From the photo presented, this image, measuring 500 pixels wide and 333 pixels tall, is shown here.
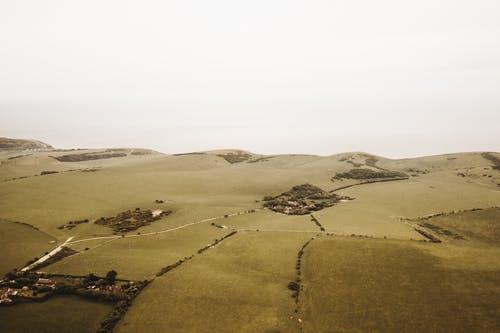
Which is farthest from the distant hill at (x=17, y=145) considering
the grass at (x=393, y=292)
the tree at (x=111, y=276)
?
the grass at (x=393, y=292)

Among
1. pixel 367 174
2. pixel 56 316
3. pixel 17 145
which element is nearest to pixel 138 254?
pixel 56 316

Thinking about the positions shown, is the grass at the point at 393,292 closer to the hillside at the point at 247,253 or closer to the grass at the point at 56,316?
the hillside at the point at 247,253

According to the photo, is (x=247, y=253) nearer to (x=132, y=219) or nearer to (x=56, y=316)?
(x=56, y=316)

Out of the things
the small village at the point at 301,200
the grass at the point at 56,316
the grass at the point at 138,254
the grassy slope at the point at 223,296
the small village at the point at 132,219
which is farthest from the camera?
the small village at the point at 301,200

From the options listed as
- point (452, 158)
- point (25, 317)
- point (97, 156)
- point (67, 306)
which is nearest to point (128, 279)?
point (67, 306)

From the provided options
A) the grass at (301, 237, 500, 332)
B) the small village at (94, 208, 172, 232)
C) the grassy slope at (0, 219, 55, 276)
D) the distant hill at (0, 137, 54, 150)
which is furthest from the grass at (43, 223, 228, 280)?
the distant hill at (0, 137, 54, 150)

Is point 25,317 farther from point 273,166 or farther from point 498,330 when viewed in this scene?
point 273,166
